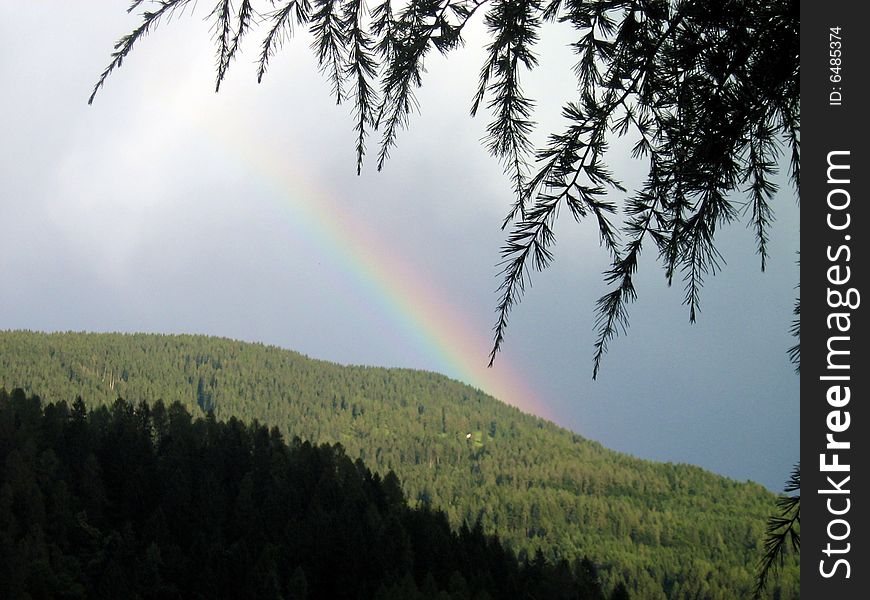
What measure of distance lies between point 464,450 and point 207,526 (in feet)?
329

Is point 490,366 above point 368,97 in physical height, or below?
below

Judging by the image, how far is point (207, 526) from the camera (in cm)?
4784

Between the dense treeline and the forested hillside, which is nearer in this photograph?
the dense treeline

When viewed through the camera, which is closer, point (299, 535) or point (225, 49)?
point (225, 49)

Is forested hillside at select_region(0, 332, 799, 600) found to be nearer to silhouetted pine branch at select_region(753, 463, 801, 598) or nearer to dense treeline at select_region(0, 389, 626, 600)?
dense treeline at select_region(0, 389, 626, 600)

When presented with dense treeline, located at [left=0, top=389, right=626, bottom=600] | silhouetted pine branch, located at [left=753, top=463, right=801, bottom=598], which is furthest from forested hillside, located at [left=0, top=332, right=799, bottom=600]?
silhouetted pine branch, located at [left=753, top=463, right=801, bottom=598]


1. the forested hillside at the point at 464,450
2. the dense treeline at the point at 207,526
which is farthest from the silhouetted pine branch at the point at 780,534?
the forested hillside at the point at 464,450

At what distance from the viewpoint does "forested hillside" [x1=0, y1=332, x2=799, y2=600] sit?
95.8 meters

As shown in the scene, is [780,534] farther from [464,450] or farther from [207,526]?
[464,450]

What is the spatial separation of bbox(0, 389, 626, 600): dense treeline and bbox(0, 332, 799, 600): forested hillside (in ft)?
139

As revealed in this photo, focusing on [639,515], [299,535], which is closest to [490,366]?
[299,535]
